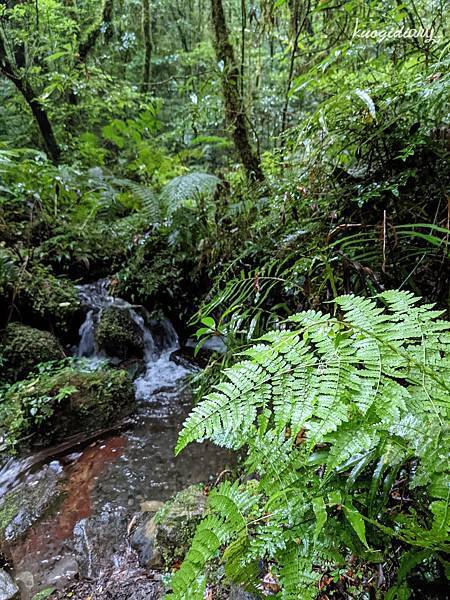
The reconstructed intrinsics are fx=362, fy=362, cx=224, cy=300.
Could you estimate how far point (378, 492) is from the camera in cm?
104

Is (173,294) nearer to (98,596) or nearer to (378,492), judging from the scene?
(98,596)

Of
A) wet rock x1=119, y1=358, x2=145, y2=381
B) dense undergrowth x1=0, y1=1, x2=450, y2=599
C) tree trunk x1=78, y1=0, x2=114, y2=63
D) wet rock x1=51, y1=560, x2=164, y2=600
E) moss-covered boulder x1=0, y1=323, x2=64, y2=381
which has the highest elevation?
tree trunk x1=78, y1=0, x2=114, y2=63

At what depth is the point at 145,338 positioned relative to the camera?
482 centimetres

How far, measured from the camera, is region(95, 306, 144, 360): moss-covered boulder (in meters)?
4.49

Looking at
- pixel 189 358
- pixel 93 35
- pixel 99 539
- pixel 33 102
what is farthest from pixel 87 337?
pixel 93 35

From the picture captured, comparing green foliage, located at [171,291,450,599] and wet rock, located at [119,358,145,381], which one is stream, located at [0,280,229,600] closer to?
wet rock, located at [119,358,145,381]

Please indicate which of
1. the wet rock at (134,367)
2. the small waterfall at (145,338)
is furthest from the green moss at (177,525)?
the wet rock at (134,367)

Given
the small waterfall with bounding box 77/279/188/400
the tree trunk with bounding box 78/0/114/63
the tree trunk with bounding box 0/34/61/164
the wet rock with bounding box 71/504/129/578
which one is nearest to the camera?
the wet rock with bounding box 71/504/129/578

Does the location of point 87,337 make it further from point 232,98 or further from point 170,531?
point 232,98

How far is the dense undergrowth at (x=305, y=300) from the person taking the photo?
0.81 meters

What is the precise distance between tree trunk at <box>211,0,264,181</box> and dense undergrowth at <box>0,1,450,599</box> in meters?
0.21

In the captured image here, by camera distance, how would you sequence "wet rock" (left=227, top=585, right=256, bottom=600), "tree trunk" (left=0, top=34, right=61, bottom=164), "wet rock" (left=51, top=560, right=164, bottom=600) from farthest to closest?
"tree trunk" (left=0, top=34, right=61, bottom=164)
"wet rock" (left=51, top=560, right=164, bottom=600)
"wet rock" (left=227, top=585, right=256, bottom=600)

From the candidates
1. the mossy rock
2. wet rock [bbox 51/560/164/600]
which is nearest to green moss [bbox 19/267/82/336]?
the mossy rock

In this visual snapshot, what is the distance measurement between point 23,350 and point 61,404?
970mm
